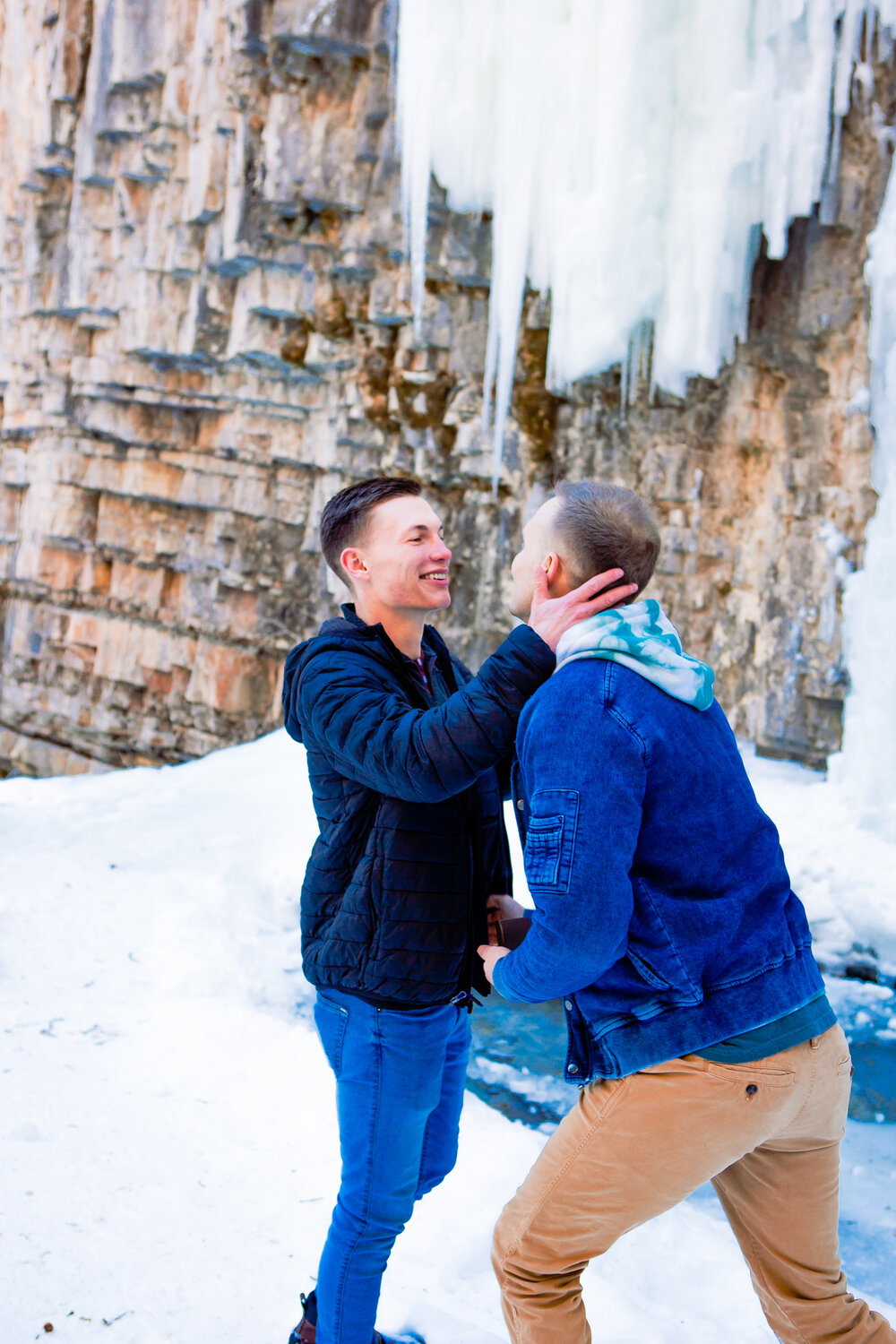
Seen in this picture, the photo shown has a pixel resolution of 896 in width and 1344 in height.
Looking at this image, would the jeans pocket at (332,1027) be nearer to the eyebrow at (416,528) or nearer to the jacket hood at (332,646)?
the jacket hood at (332,646)

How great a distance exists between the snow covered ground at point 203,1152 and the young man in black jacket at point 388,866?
386 mm

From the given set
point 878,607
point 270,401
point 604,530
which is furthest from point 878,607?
point 270,401

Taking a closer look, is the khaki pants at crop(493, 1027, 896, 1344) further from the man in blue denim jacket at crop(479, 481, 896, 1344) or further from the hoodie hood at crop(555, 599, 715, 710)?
the hoodie hood at crop(555, 599, 715, 710)

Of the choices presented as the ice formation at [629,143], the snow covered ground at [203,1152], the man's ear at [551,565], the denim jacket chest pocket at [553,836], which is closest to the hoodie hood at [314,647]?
the man's ear at [551,565]

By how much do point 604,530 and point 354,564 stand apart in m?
0.59

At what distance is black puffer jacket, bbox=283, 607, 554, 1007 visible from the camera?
160cm

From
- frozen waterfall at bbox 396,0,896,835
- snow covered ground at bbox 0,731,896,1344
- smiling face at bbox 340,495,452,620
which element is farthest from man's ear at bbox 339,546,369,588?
frozen waterfall at bbox 396,0,896,835

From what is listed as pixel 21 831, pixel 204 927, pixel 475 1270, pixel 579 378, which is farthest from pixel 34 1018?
pixel 579 378

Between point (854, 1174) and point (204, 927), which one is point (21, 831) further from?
point (854, 1174)

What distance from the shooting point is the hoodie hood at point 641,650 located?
147 cm

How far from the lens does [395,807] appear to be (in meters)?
1.77

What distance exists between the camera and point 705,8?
6.69m

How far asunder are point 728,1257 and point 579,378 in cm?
733

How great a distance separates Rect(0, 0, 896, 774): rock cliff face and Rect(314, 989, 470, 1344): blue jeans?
654 centimetres
